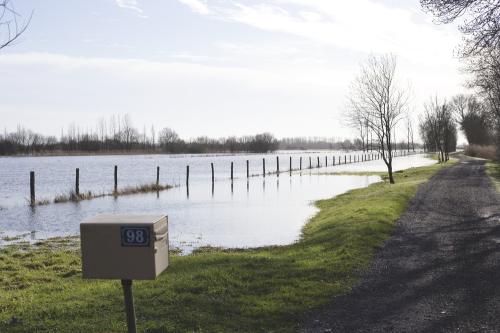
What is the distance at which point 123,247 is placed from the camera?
14.3ft

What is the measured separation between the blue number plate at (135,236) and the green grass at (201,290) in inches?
85.1

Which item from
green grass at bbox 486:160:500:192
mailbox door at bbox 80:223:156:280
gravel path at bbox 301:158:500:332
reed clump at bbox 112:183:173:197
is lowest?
reed clump at bbox 112:183:173:197

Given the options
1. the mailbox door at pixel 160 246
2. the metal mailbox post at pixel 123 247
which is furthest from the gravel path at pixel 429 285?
the metal mailbox post at pixel 123 247

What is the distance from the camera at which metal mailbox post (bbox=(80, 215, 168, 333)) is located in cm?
431

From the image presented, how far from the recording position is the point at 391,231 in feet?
43.1

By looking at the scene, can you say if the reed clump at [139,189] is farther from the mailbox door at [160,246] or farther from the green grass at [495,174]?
the mailbox door at [160,246]

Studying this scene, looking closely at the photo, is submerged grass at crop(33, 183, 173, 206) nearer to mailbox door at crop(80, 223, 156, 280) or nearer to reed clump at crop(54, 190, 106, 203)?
reed clump at crop(54, 190, 106, 203)

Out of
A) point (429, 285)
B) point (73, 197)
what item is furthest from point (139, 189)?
point (429, 285)

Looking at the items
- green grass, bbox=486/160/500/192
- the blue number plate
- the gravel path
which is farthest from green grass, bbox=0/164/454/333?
green grass, bbox=486/160/500/192

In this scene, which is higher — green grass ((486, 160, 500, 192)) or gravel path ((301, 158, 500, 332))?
green grass ((486, 160, 500, 192))

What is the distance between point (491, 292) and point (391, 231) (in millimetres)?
5663

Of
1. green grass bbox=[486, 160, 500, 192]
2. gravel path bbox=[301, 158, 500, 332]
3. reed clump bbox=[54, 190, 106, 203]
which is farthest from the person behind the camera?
reed clump bbox=[54, 190, 106, 203]

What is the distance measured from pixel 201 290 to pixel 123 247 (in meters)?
3.80

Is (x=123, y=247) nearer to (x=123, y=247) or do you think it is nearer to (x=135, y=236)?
(x=123, y=247)
